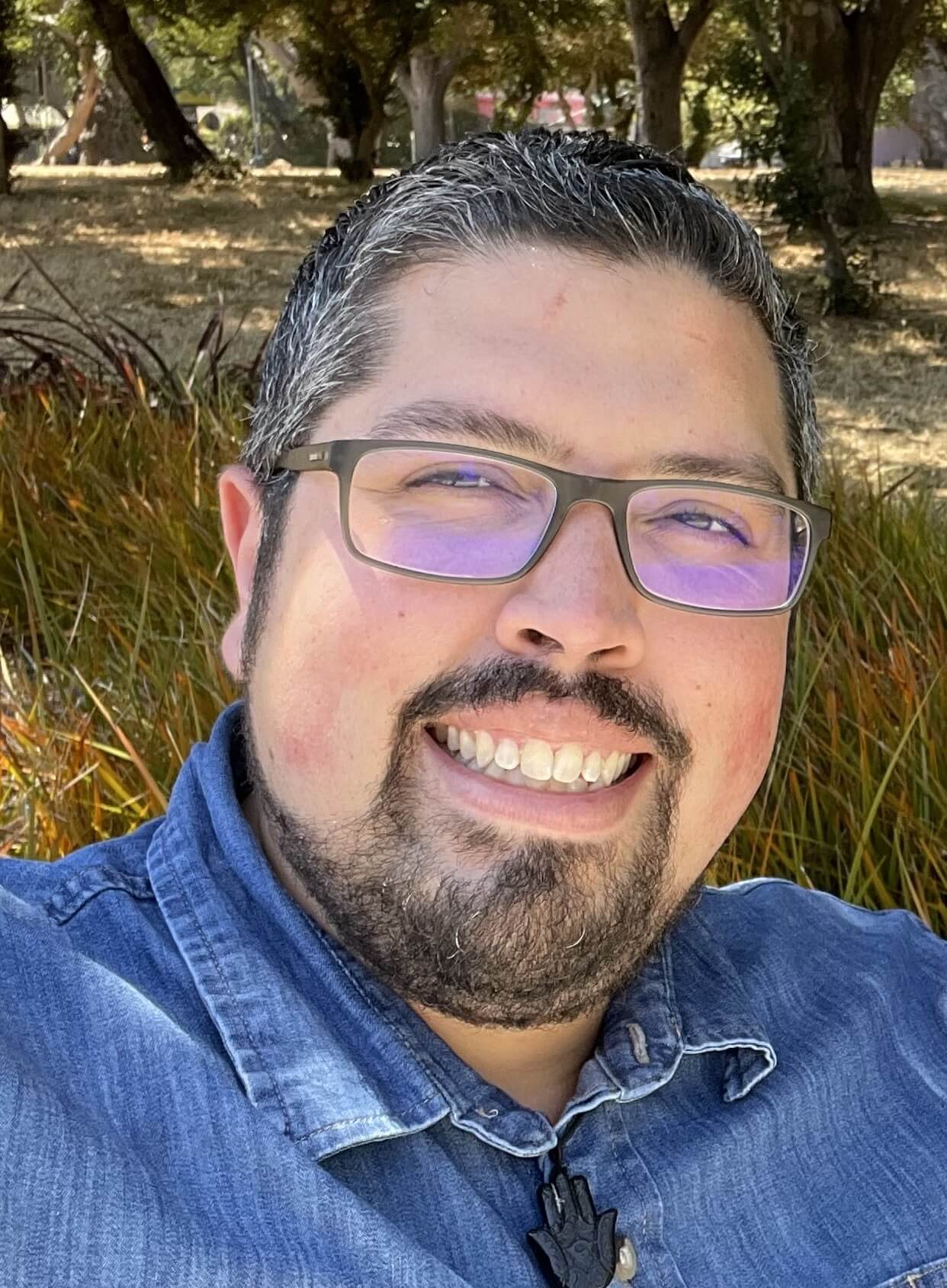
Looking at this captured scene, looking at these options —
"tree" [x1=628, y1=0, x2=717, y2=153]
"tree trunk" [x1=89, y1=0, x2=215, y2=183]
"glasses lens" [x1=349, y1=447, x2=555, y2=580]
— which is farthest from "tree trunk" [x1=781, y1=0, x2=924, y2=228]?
"glasses lens" [x1=349, y1=447, x2=555, y2=580]

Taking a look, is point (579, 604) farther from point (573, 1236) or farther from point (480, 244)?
point (573, 1236)

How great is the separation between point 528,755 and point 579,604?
164 mm

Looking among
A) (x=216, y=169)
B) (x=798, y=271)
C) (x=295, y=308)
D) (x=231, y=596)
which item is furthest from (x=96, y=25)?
(x=295, y=308)

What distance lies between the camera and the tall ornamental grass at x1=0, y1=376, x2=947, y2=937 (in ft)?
8.14

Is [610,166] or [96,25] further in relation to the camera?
[96,25]

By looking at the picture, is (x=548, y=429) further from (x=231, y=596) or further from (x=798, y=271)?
(x=798, y=271)

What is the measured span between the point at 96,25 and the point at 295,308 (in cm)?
1892

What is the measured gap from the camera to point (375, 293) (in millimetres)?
1540

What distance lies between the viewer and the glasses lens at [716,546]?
145cm

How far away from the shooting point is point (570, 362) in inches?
56.4

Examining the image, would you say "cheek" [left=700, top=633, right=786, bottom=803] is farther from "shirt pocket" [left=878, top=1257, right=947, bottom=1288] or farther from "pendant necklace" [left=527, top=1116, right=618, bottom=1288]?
"shirt pocket" [left=878, top=1257, right=947, bottom=1288]

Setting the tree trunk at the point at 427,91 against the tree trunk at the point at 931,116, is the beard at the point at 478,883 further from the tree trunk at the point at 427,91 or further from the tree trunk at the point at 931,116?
the tree trunk at the point at 931,116

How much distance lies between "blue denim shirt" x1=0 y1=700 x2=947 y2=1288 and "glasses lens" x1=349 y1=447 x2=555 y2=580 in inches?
13.1

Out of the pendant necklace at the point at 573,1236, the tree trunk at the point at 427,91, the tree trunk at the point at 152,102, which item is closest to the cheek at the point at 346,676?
the pendant necklace at the point at 573,1236
